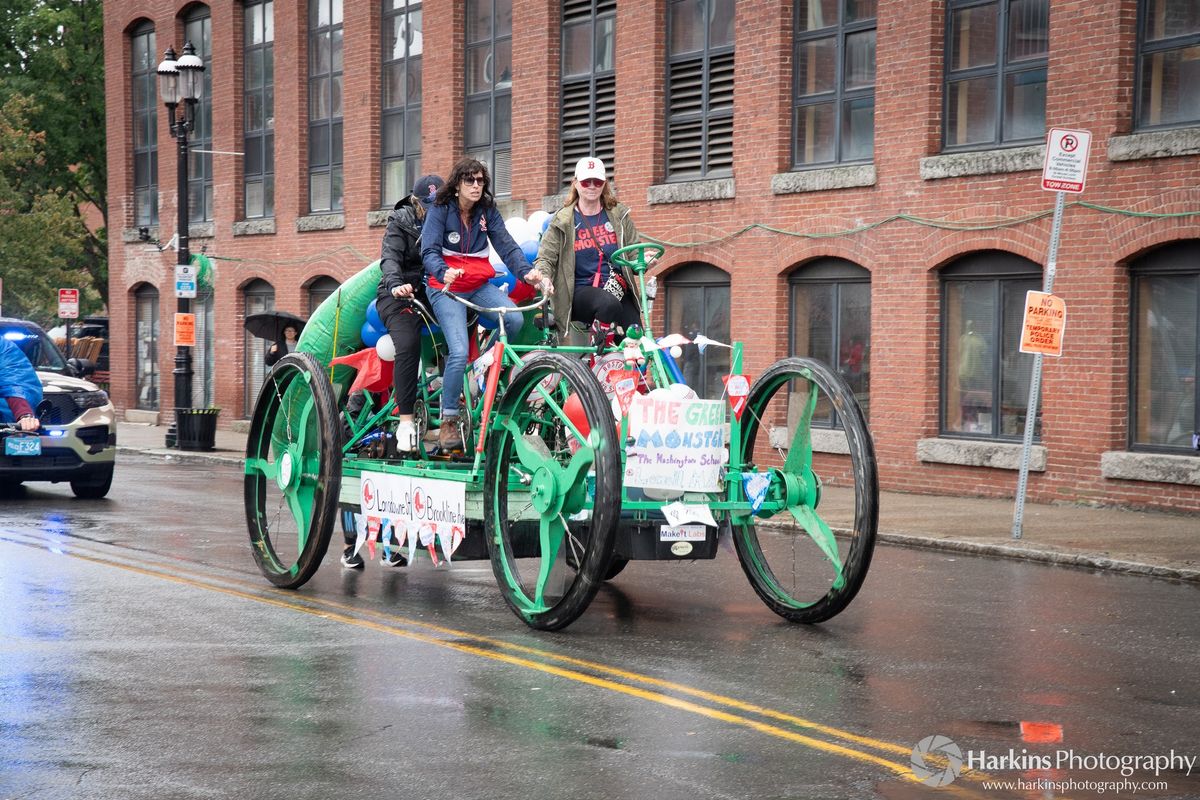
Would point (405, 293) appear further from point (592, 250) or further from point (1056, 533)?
point (1056, 533)

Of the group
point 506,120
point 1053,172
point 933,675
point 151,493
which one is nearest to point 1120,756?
point 933,675

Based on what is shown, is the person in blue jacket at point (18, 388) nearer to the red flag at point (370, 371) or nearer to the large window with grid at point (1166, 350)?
the red flag at point (370, 371)

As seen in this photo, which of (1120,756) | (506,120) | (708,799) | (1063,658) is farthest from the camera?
(506,120)

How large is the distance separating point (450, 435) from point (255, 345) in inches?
900

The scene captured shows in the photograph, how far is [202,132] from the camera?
3384 centimetres

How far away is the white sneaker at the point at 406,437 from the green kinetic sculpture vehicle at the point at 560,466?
128 mm

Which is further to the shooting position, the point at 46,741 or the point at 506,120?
the point at 506,120

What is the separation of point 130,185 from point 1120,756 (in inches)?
1301

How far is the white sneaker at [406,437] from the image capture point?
10086 mm

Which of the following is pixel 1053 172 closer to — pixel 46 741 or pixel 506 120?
pixel 46 741

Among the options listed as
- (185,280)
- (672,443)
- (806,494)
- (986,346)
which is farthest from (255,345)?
(672,443)

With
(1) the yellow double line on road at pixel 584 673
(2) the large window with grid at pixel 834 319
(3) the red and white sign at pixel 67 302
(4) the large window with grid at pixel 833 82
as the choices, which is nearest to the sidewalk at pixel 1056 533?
(2) the large window with grid at pixel 834 319

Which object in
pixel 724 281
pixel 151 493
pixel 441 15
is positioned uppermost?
pixel 441 15

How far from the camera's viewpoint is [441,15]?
2686cm
